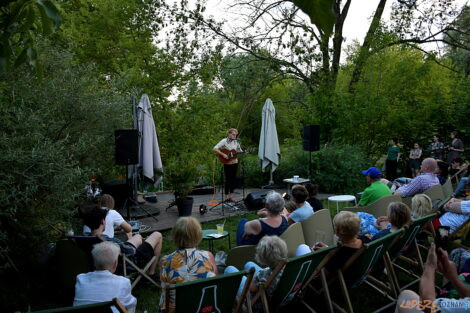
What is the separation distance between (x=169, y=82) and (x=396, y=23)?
8.46m

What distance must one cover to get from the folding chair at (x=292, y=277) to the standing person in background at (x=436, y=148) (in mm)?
9980

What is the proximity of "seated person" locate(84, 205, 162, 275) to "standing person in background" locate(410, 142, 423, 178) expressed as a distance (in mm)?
9378

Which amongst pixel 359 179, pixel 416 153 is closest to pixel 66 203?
pixel 359 179

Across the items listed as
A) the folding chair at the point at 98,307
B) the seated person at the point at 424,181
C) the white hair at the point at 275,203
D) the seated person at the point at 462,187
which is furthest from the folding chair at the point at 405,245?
the seated person at the point at 462,187

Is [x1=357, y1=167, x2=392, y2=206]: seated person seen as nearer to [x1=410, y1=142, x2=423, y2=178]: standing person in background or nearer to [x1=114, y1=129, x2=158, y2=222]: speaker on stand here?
[x1=114, y1=129, x2=158, y2=222]: speaker on stand

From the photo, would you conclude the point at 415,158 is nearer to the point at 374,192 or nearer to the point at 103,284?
the point at 374,192

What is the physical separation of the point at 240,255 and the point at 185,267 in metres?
0.70

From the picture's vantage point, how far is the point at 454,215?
189 inches

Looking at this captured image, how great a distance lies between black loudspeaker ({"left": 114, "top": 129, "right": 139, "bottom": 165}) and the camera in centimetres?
618

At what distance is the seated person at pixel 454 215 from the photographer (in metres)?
4.60

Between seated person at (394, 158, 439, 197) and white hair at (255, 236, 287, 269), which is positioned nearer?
white hair at (255, 236, 287, 269)

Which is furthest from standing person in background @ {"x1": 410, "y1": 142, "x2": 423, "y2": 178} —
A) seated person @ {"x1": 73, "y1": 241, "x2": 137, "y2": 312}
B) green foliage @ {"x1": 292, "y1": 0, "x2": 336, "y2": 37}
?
green foliage @ {"x1": 292, "y1": 0, "x2": 336, "y2": 37}

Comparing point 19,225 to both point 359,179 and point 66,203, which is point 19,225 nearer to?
point 66,203

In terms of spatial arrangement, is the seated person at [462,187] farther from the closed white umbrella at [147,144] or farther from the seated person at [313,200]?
the closed white umbrella at [147,144]
